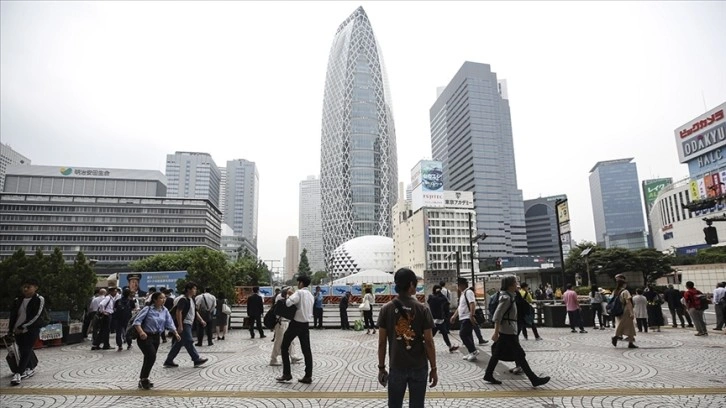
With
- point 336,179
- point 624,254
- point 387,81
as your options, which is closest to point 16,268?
point 624,254

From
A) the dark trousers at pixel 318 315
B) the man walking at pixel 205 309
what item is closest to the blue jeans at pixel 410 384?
the man walking at pixel 205 309

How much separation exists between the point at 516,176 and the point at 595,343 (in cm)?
15017

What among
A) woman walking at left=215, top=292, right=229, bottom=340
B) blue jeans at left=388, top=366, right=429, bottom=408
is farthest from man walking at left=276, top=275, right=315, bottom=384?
woman walking at left=215, top=292, right=229, bottom=340

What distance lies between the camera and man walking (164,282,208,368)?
7.69 metres

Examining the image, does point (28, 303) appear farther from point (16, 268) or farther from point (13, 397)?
point (16, 268)

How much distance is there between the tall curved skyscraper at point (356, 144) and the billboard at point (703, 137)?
87.9 m

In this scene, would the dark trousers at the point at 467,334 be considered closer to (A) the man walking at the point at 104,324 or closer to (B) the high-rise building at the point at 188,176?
(A) the man walking at the point at 104,324

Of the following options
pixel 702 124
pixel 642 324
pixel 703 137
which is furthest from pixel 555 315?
pixel 702 124

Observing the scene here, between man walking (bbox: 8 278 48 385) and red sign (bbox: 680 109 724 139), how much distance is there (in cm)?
5935

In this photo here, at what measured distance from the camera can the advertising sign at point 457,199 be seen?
107 m

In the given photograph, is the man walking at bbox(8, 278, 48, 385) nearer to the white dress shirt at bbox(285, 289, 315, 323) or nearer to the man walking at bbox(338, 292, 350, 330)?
the white dress shirt at bbox(285, 289, 315, 323)

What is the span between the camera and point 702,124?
153 feet

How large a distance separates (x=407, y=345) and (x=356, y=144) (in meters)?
127

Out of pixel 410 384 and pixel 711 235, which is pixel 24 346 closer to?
pixel 410 384
